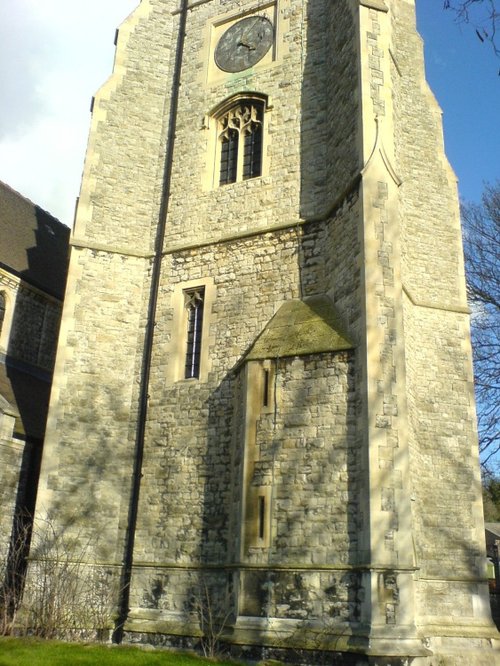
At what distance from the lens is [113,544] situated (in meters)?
12.3

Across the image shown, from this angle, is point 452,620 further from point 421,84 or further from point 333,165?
point 421,84

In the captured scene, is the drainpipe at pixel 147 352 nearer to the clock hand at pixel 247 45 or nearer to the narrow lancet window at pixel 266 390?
the clock hand at pixel 247 45

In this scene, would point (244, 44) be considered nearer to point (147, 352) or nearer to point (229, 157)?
point (229, 157)

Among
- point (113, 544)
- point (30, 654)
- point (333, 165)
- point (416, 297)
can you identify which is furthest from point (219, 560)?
point (333, 165)

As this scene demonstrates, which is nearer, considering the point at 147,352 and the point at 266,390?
the point at 266,390

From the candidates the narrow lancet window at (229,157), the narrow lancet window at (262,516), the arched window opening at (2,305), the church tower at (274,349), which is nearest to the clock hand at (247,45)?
the church tower at (274,349)

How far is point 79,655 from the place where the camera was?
942 cm

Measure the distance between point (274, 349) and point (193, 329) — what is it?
287 cm

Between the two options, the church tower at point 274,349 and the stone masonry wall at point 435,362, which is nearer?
the church tower at point 274,349

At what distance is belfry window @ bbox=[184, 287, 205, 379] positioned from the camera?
43.2 feet

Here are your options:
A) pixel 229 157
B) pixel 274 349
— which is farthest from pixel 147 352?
pixel 229 157

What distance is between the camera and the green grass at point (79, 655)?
883 cm

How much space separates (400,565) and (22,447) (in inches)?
323

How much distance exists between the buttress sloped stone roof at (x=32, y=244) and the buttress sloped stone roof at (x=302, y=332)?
8732 mm
